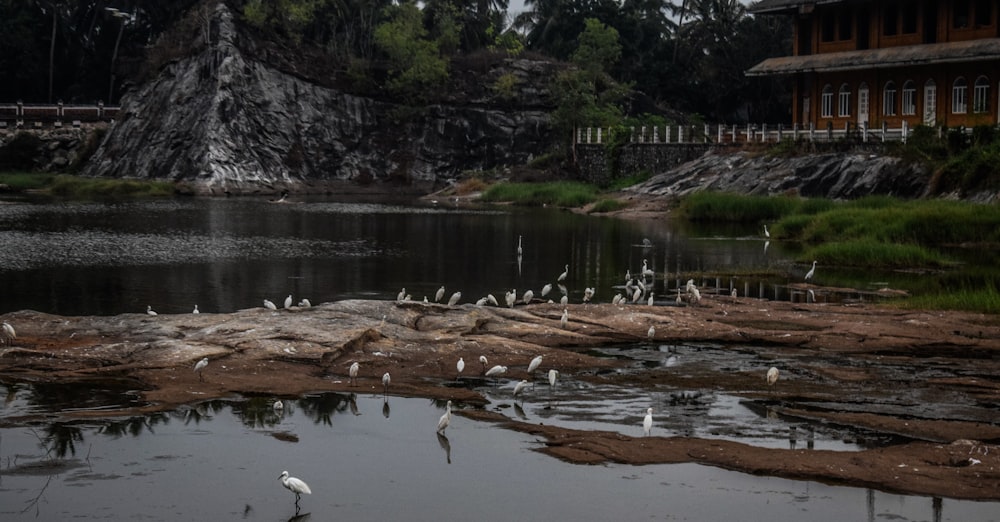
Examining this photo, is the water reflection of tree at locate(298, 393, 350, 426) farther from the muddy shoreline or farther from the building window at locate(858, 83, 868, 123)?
the building window at locate(858, 83, 868, 123)

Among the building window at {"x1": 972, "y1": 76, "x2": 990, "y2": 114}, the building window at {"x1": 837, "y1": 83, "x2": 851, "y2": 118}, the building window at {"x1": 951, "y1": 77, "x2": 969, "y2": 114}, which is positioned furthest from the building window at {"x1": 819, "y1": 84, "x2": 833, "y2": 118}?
the building window at {"x1": 972, "y1": 76, "x2": 990, "y2": 114}

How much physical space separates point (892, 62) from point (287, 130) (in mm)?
53730

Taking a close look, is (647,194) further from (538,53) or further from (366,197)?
(538,53)

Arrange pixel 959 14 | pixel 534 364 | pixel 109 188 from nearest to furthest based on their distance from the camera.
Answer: pixel 534 364
pixel 959 14
pixel 109 188

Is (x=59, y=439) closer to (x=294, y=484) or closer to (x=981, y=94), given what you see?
(x=294, y=484)

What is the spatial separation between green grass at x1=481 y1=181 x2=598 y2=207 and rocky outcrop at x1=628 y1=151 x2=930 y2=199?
4.97 meters

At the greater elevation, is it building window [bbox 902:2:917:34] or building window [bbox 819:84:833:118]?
building window [bbox 902:2:917:34]

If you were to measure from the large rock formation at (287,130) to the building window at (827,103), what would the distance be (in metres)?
37.6

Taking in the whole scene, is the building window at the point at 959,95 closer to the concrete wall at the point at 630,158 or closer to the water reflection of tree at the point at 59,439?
the concrete wall at the point at 630,158

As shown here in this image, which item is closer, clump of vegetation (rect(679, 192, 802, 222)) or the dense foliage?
clump of vegetation (rect(679, 192, 802, 222))

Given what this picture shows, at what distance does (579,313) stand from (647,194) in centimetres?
4723

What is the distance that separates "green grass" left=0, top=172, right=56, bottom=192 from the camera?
93.7m

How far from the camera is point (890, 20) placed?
70312mm

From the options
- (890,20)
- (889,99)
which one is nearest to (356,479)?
(889,99)
